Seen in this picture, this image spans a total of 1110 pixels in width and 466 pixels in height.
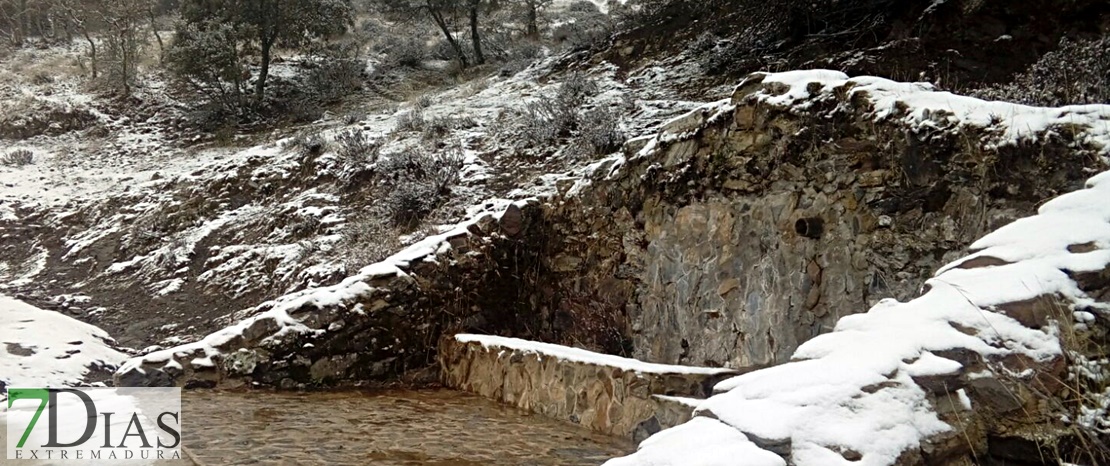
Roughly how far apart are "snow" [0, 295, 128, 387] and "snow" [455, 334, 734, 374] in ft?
13.1

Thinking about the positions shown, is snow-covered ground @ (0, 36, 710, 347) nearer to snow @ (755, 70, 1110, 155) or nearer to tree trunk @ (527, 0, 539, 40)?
snow @ (755, 70, 1110, 155)

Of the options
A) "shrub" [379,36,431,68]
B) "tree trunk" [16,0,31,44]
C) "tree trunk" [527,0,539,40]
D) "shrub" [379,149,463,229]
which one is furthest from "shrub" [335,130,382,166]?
"tree trunk" [16,0,31,44]

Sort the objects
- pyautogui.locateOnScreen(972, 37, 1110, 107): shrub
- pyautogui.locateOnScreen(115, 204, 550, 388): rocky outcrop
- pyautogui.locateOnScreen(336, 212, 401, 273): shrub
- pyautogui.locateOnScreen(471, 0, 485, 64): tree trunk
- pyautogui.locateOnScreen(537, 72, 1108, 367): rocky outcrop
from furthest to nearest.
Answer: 1. pyautogui.locateOnScreen(471, 0, 485, 64): tree trunk
2. pyautogui.locateOnScreen(336, 212, 401, 273): shrub
3. pyautogui.locateOnScreen(115, 204, 550, 388): rocky outcrop
4. pyautogui.locateOnScreen(972, 37, 1110, 107): shrub
5. pyautogui.locateOnScreen(537, 72, 1108, 367): rocky outcrop

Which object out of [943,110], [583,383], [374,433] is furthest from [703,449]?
[943,110]

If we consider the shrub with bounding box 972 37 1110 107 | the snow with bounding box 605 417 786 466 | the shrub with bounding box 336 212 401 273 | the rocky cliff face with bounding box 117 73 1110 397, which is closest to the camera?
the snow with bounding box 605 417 786 466

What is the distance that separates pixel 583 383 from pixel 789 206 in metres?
2.17

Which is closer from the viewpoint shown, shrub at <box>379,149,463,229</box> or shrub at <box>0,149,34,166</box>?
shrub at <box>379,149,463,229</box>

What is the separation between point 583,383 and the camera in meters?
5.09

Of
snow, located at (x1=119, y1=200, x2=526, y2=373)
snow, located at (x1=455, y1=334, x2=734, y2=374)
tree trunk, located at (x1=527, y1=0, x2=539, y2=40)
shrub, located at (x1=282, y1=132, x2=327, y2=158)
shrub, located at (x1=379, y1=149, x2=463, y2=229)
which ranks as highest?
tree trunk, located at (x1=527, y1=0, x2=539, y2=40)

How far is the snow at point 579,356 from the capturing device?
457 cm

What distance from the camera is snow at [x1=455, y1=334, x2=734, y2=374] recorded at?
457cm

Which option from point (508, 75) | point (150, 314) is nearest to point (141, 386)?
point (150, 314)

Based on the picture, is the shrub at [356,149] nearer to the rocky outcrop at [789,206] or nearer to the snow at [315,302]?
the snow at [315,302]

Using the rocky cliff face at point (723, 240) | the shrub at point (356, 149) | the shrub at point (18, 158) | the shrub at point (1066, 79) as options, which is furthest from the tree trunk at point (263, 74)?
the shrub at point (1066, 79)
